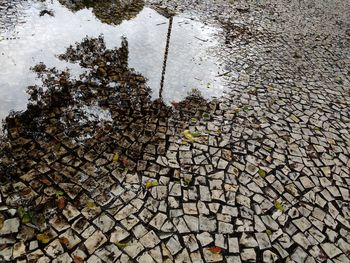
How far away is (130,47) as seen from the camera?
750cm

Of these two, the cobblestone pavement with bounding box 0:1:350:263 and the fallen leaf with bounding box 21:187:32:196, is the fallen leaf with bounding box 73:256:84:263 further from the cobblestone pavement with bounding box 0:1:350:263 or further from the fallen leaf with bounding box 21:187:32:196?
the fallen leaf with bounding box 21:187:32:196

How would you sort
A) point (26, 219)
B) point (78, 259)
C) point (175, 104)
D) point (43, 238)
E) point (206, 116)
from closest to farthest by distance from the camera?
point (78, 259), point (43, 238), point (26, 219), point (206, 116), point (175, 104)

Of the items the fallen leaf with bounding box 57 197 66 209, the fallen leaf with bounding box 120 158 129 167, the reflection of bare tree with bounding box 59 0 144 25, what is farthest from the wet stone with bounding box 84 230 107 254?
the reflection of bare tree with bounding box 59 0 144 25

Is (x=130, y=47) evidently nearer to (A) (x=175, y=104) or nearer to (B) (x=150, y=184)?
(A) (x=175, y=104)

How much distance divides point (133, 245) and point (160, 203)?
702 millimetres

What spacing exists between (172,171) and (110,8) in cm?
709

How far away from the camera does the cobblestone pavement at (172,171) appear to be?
3627 mm

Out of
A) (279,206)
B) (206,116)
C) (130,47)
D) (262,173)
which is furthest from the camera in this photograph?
(130,47)

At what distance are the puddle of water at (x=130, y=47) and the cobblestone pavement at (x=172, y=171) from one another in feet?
1.04

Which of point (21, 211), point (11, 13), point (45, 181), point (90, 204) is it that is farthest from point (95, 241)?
point (11, 13)

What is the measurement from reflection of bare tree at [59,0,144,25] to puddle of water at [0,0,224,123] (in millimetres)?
228

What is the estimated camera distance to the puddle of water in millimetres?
6090

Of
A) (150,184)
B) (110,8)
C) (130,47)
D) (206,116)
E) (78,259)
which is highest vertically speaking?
(110,8)

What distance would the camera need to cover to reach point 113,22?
28.4ft
